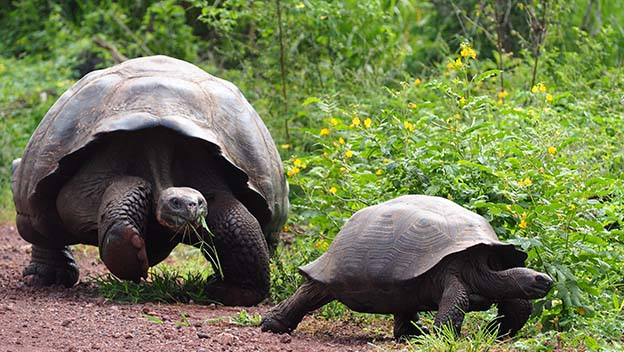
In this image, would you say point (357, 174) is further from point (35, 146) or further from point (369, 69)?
point (369, 69)

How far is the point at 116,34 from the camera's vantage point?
526 inches

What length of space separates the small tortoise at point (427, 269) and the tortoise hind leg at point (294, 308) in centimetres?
7

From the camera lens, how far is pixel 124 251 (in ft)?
16.5

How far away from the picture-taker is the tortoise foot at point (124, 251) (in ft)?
16.4

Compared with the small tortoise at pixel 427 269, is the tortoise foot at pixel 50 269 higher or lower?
lower

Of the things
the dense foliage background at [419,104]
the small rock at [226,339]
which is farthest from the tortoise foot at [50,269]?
the small rock at [226,339]

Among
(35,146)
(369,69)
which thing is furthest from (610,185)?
(369,69)

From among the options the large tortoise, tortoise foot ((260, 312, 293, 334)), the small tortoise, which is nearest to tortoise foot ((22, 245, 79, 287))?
the large tortoise

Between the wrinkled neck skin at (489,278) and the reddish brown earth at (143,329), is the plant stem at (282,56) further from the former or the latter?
the wrinkled neck skin at (489,278)

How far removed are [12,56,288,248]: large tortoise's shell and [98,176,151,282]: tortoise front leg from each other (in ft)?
0.93

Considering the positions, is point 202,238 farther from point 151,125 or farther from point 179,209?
point 151,125

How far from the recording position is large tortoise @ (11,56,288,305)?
5156 mm

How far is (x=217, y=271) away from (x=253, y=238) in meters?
0.27

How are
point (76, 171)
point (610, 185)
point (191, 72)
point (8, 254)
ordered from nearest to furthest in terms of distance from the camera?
point (610, 185)
point (76, 171)
point (191, 72)
point (8, 254)
